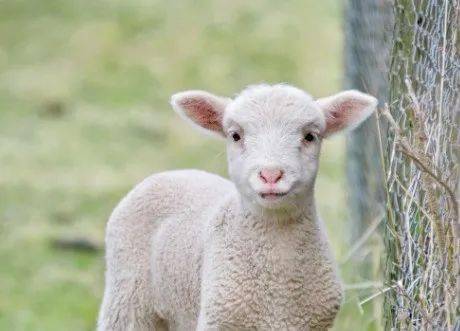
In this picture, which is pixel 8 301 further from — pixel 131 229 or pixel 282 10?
Result: pixel 282 10

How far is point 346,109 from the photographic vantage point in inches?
229

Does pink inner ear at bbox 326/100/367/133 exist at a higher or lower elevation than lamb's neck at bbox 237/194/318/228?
higher

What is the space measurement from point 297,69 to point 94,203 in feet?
11.3

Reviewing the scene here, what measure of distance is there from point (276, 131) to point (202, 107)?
51 centimetres

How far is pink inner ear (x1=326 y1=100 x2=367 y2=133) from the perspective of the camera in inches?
228

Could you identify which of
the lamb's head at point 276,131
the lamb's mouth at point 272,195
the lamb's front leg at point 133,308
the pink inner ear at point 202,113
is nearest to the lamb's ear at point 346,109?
the lamb's head at point 276,131

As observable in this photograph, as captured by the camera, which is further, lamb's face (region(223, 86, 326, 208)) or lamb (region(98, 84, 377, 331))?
lamb (region(98, 84, 377, 331))

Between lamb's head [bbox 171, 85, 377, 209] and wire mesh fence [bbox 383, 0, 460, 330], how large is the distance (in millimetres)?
256

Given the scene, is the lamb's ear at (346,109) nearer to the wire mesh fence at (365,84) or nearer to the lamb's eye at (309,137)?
the lamb's eye at (309,137)

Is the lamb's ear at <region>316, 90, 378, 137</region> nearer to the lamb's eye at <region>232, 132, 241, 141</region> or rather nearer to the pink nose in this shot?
the lamb's eye at <region>232, 132, 241, 141</region>

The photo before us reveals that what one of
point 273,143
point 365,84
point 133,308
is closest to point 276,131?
point 273,143

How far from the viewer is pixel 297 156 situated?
545cm

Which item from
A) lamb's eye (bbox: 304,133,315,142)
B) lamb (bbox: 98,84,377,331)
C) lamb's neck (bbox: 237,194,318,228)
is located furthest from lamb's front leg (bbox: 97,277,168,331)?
lamb's eye (bbox: 304,133,315,142)

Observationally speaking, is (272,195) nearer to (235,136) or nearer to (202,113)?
(235,136)
